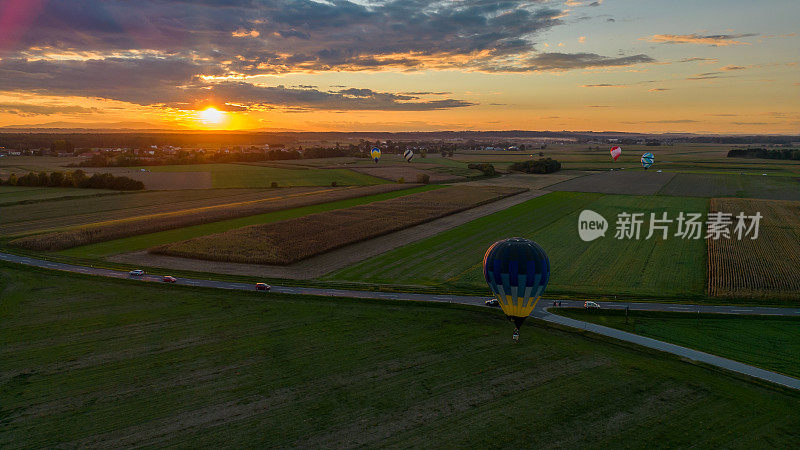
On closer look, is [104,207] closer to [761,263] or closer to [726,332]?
[726,332]

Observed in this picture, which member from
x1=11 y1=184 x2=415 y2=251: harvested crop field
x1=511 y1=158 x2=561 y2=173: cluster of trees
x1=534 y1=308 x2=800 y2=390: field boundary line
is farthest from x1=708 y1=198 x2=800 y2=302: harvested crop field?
x1=511 y1=158 x2=561 y2=173: cluster of trees

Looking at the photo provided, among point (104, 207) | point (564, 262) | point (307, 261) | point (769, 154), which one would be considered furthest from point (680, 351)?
point (769, 154)

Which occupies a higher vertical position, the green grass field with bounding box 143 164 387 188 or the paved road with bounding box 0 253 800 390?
the green grass field with bounding box 143 164 387 188

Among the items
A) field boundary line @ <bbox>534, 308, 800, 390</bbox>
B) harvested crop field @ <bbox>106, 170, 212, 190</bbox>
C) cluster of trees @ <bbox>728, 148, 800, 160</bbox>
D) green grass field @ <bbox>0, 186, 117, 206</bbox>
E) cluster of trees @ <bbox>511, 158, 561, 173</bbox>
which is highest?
cluster of trees @ <bbox>728, 148, 800, 160</bbox>

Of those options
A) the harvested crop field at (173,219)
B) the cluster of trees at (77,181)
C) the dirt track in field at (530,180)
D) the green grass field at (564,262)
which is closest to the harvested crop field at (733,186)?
the dirt track in field at (530,180)

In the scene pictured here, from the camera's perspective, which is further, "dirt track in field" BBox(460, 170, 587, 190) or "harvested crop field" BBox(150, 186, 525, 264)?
"dirt track in field" BBox(460, 170, 587, 190)

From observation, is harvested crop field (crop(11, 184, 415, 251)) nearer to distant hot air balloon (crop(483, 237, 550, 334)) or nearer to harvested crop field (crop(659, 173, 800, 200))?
distant hot air balloon (crop(483, 237, 550, 334))

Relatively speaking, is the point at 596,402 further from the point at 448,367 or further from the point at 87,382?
the point at 87,382
